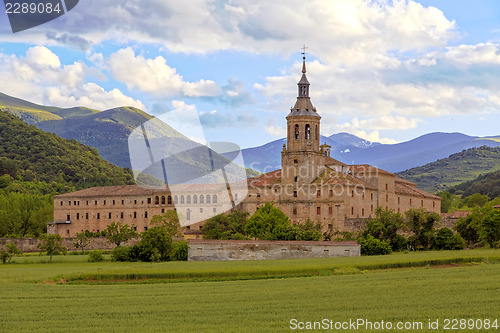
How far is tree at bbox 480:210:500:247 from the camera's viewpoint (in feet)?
222

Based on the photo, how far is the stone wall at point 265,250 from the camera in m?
65.6

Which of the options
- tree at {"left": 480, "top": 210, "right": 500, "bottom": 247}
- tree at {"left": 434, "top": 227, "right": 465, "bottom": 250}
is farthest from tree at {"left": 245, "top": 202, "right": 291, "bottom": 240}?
tree at {"left": 480, "top": 210, "right": 500, "bottom": 247}

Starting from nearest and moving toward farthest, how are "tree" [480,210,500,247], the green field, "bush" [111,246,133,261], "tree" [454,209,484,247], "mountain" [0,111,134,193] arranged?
the green field
"bush" [111,246,133,261]
"tree" [480,210,500,247]
"tree" [454,209,484,247]
"mountain" [0,111,134,193]

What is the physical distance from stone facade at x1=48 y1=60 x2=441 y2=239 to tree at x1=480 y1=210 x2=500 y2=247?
20502mm

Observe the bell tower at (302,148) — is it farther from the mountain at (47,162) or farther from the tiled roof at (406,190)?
the mountain at (47,162)

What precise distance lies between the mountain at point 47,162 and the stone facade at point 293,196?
33.3 m

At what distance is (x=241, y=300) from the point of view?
32875mm

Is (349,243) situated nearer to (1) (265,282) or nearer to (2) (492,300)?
(1) (265,282)

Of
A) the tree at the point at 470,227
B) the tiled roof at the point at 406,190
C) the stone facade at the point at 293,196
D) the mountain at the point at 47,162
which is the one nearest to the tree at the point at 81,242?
the stone facade at the point at 293,196

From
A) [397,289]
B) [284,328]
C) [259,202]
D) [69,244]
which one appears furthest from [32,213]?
[284,328]

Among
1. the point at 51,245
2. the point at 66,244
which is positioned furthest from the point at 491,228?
the point at 66,244

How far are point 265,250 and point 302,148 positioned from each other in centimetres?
3301

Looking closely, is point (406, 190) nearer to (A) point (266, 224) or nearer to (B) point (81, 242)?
(A) point (266, 224)

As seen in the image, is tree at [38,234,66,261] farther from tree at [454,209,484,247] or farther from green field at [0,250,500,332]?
tree at [454,209,484,247]
